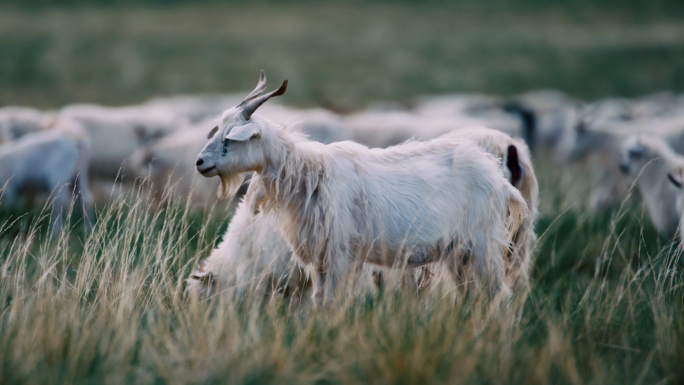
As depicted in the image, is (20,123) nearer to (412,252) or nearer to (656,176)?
(412,252)

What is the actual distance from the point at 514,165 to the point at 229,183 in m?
2.25

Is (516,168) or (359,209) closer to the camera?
(359,209)

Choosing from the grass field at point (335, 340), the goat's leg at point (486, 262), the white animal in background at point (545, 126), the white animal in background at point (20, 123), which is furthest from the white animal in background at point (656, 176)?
the white animal in background at point (20, 123)

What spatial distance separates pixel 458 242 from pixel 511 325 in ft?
2.67

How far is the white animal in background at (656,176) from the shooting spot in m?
7.03

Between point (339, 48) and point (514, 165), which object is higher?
point (339, 48)

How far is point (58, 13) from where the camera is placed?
51844mm

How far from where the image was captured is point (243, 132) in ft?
12.5

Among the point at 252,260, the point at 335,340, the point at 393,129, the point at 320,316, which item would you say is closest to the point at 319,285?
the point at 320,316

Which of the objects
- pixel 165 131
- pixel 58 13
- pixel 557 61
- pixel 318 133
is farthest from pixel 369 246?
pixel 58 13

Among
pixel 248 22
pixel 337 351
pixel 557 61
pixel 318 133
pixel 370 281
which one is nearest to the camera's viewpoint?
pixel 337 351

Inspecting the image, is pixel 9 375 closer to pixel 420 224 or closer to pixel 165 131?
pixel 420 224

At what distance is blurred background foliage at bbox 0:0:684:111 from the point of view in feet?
138

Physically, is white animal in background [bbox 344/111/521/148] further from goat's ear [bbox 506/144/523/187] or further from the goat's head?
the goat's head
